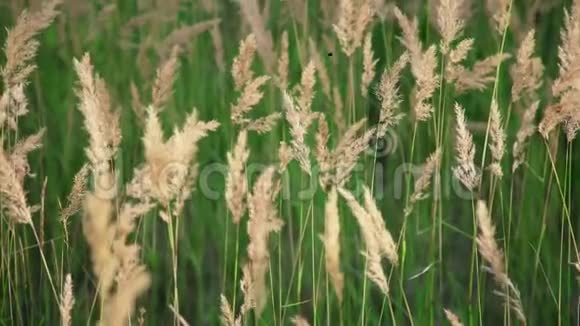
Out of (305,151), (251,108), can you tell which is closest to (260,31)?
(251,108)

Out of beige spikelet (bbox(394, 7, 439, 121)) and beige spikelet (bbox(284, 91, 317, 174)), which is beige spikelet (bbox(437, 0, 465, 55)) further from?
beige spikelet (bbox(284, 91, 317, 174))

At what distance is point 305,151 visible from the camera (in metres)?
1.39

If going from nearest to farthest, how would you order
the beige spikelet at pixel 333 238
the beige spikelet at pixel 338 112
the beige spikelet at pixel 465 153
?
the beige spikelet at pixel 333 238 < the beige spikelet at pixel 465 153 < the beige spikelet at pixel 338 112

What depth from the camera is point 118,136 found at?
1448 mm

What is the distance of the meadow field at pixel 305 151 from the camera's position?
1467 mm

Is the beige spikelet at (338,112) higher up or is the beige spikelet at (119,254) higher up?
the beige spikelet at (338,112)

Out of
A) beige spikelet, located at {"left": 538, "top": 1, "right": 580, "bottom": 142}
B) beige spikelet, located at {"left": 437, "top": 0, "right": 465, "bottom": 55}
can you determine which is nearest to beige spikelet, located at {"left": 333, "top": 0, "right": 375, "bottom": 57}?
beige spikelet, located at {"left": 437, "top": 0, "right": 465, "bottom": 55}

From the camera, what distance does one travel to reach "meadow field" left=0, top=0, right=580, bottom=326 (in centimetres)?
147

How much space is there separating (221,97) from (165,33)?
19cm

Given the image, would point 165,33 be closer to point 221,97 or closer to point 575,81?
point 221,97

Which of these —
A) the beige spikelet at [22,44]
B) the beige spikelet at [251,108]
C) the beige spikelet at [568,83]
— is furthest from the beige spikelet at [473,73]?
the beige spikelet at [22,44]

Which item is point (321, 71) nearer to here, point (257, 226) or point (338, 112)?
point (338, 112)

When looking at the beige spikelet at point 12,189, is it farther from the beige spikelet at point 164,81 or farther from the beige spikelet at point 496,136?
the beige spikelet at point 496,136

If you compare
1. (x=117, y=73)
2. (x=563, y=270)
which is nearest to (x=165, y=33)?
(x=117, y=73)
